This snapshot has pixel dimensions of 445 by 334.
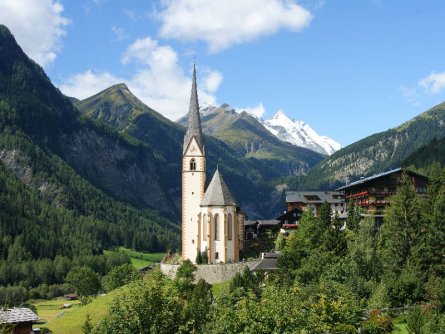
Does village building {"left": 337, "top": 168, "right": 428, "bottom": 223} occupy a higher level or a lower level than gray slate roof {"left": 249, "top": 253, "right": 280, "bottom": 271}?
higher

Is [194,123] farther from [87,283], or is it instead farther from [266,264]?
[87,283]

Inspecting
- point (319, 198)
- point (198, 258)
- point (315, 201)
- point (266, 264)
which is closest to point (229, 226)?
point (198, 258)

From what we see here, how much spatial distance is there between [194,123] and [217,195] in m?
17.3

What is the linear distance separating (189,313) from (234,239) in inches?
2296

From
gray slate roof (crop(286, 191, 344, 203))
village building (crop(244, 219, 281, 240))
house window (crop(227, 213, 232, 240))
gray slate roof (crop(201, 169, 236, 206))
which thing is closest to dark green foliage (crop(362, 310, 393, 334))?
house window (crop(227, 213, 232, 240))

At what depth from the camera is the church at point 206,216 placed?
96.4 metres

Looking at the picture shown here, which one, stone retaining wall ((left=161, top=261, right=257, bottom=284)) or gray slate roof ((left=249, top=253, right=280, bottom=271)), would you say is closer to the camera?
gray slate roof ((left=249, top=253, right=280, bottom=271))

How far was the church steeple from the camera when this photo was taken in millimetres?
107625

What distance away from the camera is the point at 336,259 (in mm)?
70688

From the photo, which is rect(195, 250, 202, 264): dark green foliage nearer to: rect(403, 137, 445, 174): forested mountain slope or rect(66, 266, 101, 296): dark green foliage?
rect(66, 266, 101, 296): dark green foliage

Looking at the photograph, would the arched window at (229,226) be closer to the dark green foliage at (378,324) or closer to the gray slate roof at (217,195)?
the gray slate roof at (217,195)

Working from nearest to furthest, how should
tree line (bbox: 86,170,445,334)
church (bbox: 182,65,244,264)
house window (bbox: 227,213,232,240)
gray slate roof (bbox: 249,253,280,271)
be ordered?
tree line (bbox: 86,170,445,334)
gray slate roof (bbox: 249,253,280,271)
church (bbox: 182,65,244,264)
house window (bbox: 227,213,232,240)

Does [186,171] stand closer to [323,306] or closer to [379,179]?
[379,179]

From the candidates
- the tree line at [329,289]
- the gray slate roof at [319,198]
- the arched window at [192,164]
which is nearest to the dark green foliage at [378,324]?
the tree line at [329,289]
